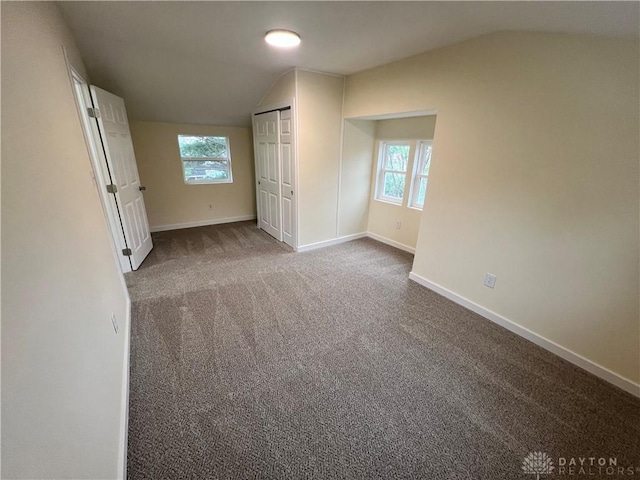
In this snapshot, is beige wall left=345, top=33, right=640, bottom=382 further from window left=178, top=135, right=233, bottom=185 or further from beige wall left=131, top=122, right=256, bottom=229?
window left=178, top=135, right=233, bottom=185

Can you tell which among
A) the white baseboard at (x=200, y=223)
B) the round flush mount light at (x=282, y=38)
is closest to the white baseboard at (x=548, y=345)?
the round flush mount light at (x=282, y=38)

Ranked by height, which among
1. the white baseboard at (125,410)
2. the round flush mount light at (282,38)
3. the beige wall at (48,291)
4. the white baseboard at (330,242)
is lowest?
the white baseboard at (125,410)

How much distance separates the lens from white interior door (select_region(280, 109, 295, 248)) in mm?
3264

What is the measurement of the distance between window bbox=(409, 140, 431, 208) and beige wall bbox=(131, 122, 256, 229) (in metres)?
3.06

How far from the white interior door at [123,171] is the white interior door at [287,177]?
186 cm

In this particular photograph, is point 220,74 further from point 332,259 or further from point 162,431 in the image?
point 162,431

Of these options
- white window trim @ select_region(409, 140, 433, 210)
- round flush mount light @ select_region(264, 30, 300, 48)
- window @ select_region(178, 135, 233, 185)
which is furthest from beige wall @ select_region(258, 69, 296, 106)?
white window trim @ select_region(409, 140, 433, 210)

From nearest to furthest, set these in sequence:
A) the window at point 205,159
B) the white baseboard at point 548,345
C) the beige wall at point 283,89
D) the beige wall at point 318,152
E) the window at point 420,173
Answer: the white baseboard at point 548,345 → the beige wall at point 283,89 → the beige wall at point 318,152 → the window at point 420,173 → the window at point 205,159

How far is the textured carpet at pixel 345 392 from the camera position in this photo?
127 cm

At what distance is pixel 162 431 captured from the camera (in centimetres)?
136

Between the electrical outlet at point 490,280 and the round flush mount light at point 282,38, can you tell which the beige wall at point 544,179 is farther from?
the round flush mount light at point 282,38

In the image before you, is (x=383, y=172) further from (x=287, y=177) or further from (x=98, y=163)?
(x=98, y=163)

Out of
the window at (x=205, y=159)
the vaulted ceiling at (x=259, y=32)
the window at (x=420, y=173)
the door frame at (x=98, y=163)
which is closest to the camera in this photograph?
the vaulted ceiling at (x=259, y=32)

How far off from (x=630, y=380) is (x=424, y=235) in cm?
170
